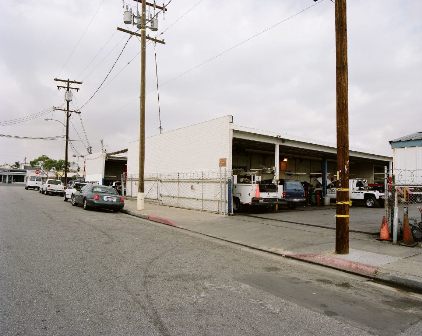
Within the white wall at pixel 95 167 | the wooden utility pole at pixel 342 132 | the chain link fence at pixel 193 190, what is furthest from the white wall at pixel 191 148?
the white wall at pixel 95 167

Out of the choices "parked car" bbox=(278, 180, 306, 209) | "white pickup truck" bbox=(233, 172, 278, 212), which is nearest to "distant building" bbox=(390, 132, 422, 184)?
"white pickup truck" bbox=(233, 172, 278, 212)

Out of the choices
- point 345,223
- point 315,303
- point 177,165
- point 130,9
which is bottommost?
point 315,303

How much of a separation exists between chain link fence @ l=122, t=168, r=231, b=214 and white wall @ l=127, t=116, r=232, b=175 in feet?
1.33

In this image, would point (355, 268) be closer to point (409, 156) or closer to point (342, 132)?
point (342, 132)

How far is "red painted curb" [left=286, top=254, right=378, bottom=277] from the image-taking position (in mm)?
7166

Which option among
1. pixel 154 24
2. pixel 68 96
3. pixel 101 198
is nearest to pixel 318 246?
pixel 101 198

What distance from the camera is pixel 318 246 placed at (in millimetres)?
9633

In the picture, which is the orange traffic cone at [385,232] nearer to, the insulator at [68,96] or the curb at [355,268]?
the curb at [355,268]

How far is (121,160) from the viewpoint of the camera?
40969 millimetres

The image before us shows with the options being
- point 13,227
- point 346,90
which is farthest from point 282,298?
point 13,227

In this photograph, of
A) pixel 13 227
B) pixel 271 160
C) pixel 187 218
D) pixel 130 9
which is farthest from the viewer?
pixel 271 160

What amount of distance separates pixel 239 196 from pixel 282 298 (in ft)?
44.6

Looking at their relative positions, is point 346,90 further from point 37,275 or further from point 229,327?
point 37,275

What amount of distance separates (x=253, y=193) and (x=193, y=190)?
3808mm
